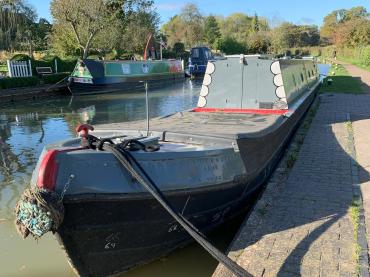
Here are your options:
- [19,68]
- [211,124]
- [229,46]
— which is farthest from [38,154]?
[229,46]

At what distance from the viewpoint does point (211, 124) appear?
20.5 feet

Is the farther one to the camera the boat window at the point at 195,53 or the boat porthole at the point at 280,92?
the boat window at the point at 195,53

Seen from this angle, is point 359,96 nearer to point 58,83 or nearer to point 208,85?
point 208,85

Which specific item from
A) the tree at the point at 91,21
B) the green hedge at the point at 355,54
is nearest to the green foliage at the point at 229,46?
the green hedge at the point at 355,54

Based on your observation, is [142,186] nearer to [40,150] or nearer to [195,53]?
[40,150]

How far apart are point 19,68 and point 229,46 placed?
1930 inches

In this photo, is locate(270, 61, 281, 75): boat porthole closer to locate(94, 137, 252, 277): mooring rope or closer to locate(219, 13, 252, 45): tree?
locate(94, 137, 252, 277): mooring rope

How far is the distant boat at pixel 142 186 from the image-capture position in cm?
379

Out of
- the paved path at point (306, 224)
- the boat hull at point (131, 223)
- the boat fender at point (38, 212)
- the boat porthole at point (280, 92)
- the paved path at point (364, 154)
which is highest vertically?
the boat porthole at point (280, 92)

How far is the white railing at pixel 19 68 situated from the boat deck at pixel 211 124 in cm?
2015

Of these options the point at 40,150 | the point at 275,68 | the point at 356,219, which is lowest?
the point at 40,150

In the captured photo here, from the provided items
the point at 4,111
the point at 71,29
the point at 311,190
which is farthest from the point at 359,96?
the point at 71,29

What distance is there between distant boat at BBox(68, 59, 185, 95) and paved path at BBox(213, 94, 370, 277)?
54.5ft

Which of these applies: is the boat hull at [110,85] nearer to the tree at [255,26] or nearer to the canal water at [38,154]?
the canal water at [38,154]
